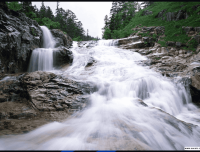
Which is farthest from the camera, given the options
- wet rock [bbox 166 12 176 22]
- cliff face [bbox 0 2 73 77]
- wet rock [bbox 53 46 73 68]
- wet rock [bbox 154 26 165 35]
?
wet rock [bbox 166 12 176 22]

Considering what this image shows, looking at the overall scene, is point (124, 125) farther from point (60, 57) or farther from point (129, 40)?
point (129, 40)

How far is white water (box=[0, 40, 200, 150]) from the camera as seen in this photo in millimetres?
2405

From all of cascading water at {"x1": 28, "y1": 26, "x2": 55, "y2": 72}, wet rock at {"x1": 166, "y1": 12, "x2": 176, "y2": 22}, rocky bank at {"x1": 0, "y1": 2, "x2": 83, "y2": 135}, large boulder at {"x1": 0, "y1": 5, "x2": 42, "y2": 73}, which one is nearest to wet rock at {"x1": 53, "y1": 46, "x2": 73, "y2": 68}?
cascading water at {"x1": 28, "y1": 26, "x2": 55, "y2": 72}

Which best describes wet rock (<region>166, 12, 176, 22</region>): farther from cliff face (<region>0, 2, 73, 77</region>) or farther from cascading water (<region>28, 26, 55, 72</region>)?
cascading water (<region>28, 26, 55, 72</region>)

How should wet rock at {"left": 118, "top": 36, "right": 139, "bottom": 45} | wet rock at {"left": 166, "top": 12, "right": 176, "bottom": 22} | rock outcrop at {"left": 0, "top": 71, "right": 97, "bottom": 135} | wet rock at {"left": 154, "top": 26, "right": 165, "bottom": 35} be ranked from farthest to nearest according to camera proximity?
wet rock at {"left": 118, "top": 36, "right": 139, "bottom": 45}, wet rock at {"left": 166, "top": 12, "right": 176, "bottom": 22}, wet rock at {"left": 154, "top": 26, "right": 165, "bottom": 35}, rock outcrop at {"left": 0, "top": 71, "right": 97, "bottom": 135}

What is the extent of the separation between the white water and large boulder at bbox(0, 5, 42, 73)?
5.18 meters

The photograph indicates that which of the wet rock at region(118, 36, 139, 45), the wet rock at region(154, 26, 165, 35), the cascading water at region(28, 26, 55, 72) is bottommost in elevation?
the cascading water at region(28, 26, 55, 72)

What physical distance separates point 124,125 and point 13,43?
7.55 m

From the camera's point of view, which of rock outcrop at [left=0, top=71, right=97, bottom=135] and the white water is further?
rock outcrop at [left=0, top=71, right=97, bottom=135]

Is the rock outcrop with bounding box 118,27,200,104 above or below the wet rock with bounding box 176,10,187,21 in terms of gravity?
below

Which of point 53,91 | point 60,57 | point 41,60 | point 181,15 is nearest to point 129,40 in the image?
point 181,15

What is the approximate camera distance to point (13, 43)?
6.29 meters

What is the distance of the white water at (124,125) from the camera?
7.89 ft

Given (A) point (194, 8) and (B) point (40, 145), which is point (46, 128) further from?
(A) point (194, 8)
